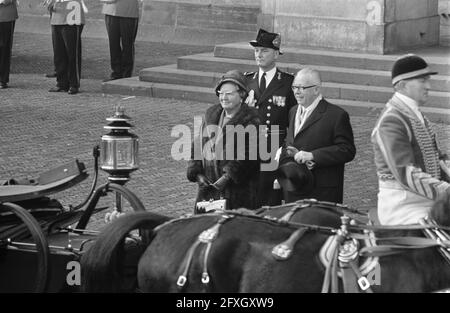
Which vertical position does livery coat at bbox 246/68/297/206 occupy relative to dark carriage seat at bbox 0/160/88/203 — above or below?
above

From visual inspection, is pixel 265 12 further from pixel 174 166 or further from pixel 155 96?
pixel 174 166

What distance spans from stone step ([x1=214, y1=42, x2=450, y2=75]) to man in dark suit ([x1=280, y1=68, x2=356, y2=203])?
6.98 meters

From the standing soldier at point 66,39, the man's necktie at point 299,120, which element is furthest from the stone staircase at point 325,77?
the man's necktie at point 299,120

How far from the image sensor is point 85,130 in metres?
14.3

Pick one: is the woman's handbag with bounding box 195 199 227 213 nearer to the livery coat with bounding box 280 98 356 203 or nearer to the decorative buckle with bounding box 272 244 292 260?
the livery coat with bounding box 280 98 356 203

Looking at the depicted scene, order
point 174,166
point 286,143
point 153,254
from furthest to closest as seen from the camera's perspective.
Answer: point 174,166 < point 286,143 < point 153,254

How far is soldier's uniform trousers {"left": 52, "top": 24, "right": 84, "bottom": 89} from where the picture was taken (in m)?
17.2

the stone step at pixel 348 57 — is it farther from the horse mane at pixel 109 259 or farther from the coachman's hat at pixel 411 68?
the horse mane at pixel 109 259

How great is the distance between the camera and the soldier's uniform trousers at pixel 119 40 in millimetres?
17859

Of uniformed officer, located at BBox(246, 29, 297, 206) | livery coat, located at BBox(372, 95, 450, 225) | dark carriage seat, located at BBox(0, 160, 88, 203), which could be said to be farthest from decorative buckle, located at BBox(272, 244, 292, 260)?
uniformed officer, located at BBox(246, 29, 297, 206)

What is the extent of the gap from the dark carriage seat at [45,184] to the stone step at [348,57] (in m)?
8.52

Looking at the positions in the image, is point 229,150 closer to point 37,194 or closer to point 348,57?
point 37,194
